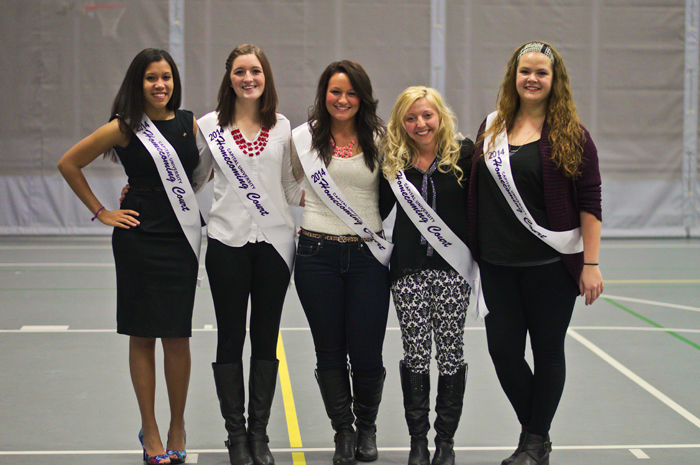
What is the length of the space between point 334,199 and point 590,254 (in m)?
0.83

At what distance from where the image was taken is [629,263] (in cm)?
700


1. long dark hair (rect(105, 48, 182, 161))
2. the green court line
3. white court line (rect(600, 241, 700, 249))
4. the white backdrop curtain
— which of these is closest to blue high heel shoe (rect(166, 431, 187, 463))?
long dark hair (rect(105, 48, 182, 161))

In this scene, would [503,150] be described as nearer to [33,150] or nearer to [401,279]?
[401,279]

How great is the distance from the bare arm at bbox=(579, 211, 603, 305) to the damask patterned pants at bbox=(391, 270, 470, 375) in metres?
0.38

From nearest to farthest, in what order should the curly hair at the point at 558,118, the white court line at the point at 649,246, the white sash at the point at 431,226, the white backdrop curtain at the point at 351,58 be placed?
1. the curly hair at the point at 558,118
2. the white sash at the point at 431,226
3. the white court line at the point at 649,246
4. the white backdrop curtain at the point at 351,58

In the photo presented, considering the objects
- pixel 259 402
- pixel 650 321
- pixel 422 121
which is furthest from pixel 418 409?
pixel 650 321

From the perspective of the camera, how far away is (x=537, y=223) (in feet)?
7.52

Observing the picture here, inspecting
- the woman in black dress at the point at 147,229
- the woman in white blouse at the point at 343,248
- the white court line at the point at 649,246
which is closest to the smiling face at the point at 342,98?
the woman in white blouse at the point at 343,248

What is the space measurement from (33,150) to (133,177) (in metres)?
6.77

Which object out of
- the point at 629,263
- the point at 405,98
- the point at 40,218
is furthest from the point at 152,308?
the point at 40,218

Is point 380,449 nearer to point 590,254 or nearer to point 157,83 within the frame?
point 590,254

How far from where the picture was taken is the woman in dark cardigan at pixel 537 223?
7.49 ft

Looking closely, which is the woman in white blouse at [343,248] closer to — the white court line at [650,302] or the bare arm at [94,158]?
the bare arm at [94,158]

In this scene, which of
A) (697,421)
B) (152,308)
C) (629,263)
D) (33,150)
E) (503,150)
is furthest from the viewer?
(33,150)
